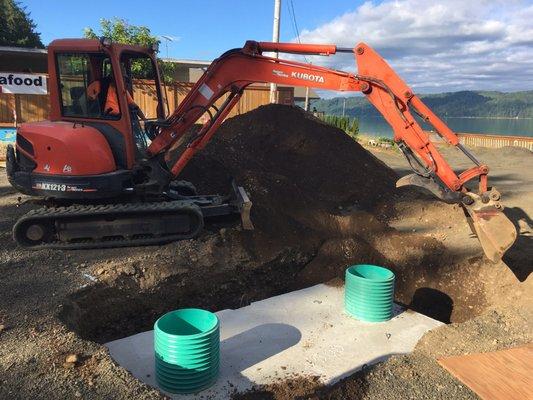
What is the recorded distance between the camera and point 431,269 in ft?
24.3

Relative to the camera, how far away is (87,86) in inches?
258

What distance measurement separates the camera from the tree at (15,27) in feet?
121

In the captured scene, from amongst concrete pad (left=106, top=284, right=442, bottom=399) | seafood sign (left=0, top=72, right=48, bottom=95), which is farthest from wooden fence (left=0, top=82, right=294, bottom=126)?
concrete pad (left=106, top=284, right=442, bottom=399)

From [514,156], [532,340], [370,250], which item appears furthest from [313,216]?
[514,156]

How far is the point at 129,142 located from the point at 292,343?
3.67 m

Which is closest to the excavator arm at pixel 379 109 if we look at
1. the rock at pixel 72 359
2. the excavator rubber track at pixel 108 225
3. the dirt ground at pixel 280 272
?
the excavator rubber track at pixel 108 225

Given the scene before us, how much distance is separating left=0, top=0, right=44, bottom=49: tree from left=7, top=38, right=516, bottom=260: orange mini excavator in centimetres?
3469

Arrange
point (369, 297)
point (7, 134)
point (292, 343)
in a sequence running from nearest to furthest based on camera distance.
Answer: point (292, 343)
point (369, 297)
point (7, 134)

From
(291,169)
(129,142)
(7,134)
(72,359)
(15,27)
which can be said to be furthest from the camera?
(15,27)

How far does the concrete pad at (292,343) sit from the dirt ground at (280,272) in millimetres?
285

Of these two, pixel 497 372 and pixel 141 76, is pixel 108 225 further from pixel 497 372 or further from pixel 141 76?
pixel 497 372

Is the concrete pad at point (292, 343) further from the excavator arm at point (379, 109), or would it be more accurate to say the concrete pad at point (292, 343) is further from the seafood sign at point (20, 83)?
the seafood sign at point (20, 83)

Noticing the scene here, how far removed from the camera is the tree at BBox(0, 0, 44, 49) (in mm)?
36906

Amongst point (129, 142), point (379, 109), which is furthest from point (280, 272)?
point (129, 142)
